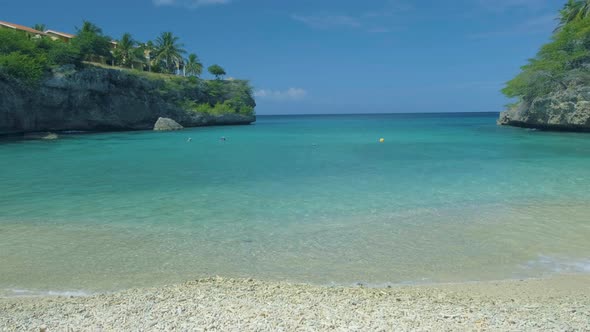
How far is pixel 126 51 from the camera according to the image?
64.8 meters

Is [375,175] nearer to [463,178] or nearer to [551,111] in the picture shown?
[463,178]

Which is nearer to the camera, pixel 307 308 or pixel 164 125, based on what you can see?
pixel 307 308


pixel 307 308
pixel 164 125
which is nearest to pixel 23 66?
pixel 164 125

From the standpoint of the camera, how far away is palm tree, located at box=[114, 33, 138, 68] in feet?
210

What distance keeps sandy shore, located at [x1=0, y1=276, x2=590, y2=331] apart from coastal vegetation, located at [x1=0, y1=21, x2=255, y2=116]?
3727 centimetres

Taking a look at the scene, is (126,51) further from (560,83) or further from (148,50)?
(560,83)

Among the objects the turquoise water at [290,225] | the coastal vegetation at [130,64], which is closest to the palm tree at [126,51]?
the coastal vegetation at [130,64]

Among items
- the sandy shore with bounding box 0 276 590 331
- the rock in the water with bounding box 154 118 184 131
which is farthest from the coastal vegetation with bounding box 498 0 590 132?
the rock in the water with bounding box 154 118 184 131

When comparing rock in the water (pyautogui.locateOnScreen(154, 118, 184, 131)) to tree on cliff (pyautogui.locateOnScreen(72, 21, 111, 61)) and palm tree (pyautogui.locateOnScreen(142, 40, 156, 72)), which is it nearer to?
tree on cliff (pyautogui.locateOnScreen(72, 21, 111, 61))

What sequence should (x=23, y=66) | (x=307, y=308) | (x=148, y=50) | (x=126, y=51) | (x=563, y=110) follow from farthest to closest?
(x=148, y=50)
(x=126, y=51)
(x=563, y=110)
(x=23, y=66)
(x=307, y=308)

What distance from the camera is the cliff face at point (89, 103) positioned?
3662 cm

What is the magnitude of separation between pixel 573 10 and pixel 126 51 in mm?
64859

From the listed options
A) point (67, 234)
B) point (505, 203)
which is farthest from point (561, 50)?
point (67, 234)

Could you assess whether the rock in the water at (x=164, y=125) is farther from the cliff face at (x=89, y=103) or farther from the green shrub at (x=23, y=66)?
the green shrub at (x=23, y=66)
